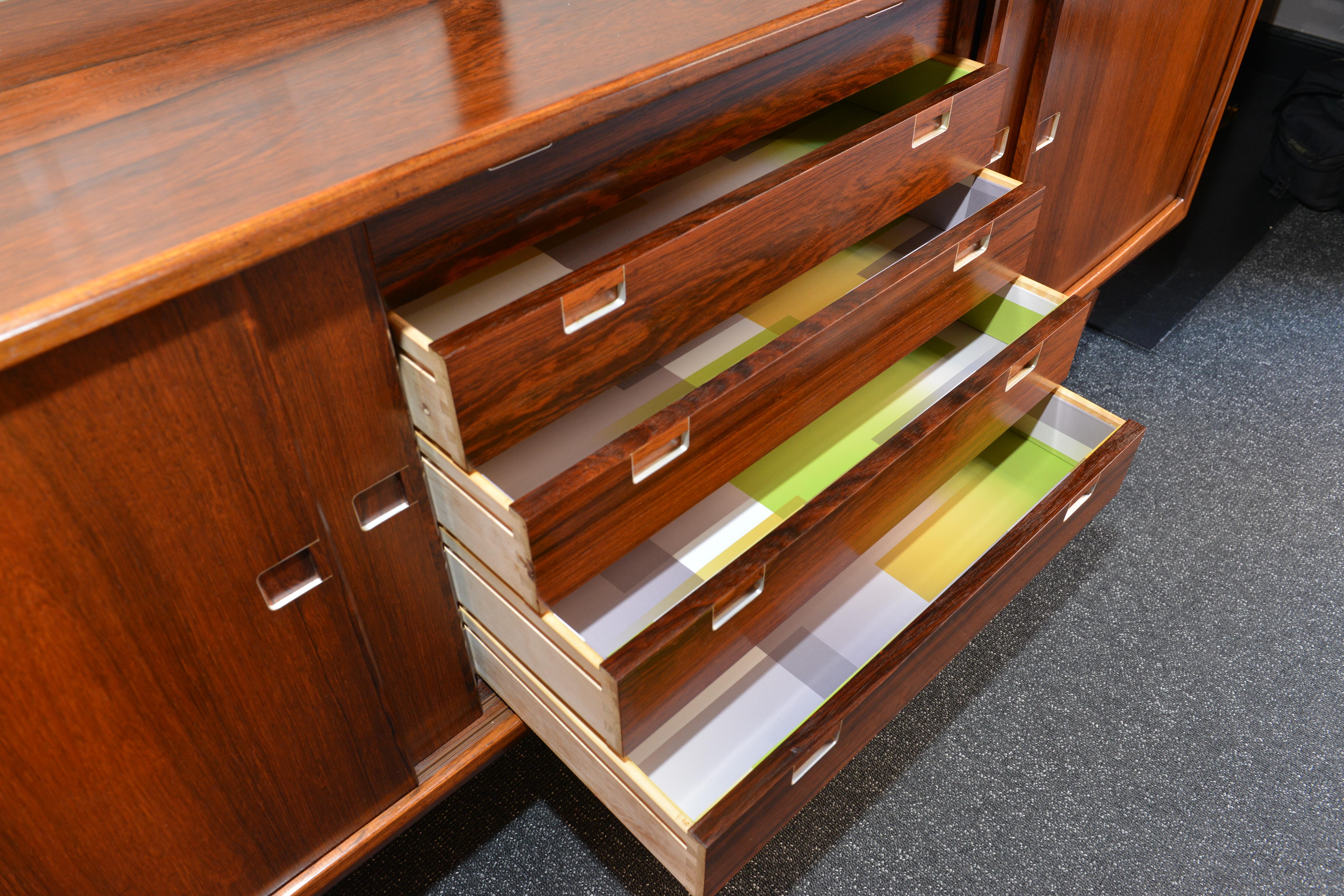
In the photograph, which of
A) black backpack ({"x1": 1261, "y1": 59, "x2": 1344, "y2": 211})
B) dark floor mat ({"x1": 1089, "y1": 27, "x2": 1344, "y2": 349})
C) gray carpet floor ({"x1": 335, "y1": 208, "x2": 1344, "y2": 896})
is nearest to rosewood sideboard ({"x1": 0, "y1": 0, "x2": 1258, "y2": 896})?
gray carpet floor ({"x1": 335, "y1": 208, "x2": 1344, "y2": 896})

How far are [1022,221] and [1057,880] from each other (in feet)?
2.09

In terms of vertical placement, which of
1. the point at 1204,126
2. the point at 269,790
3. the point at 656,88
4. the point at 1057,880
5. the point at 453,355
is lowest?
the point at 1057,880

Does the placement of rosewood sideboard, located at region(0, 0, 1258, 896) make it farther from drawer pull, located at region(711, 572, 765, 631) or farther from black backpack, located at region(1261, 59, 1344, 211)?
black backpack, located at region(1261, 59, 1344, 211)

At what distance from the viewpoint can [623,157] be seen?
72 centimetres

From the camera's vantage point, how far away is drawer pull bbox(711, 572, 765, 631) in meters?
0.71

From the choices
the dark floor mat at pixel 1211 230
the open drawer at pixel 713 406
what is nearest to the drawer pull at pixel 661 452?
the open drawer at pixel 713 406

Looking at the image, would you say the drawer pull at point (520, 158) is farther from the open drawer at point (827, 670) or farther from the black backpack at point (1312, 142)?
the black backpack at point (1312, 142)

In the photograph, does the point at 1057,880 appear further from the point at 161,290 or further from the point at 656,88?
the point at 161,290

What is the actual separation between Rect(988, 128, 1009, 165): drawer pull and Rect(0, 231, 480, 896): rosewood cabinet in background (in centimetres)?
73

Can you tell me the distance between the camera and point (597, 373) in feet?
2.28

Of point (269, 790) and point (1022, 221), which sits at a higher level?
point (1022, 221)

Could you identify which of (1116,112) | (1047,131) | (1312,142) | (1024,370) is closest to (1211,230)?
(1312,142)

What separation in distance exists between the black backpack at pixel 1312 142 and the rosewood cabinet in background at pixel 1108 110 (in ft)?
1.14

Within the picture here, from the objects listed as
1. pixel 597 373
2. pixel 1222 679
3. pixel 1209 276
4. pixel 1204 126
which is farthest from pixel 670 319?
pixel 1209 276
